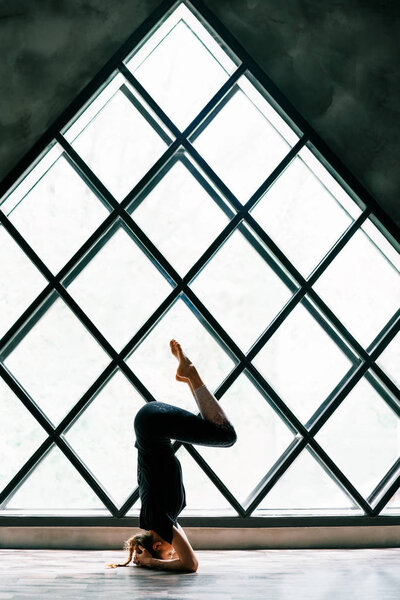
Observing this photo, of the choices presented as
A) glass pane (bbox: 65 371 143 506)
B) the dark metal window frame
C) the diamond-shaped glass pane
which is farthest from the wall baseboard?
the diamond-shaped glass pane

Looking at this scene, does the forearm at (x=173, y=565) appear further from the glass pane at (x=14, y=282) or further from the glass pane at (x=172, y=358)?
the glass pane at (x=14, y=282)

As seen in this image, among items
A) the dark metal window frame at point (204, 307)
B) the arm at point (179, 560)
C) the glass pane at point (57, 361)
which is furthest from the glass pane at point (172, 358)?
the arm at point (179, 560)

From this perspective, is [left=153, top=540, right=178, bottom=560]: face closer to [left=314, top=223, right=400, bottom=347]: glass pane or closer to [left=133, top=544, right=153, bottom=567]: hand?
[left=133, top=544, right=153, bottom=567]: hand

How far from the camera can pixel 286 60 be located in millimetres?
4969

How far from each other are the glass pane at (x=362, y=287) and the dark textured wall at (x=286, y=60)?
363 millimetres

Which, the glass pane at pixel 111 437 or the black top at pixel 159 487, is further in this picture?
the glass pane at pixel 111 437

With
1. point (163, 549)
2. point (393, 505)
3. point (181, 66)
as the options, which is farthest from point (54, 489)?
point (181, 66)

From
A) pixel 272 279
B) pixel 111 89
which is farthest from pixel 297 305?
pixel 111 89

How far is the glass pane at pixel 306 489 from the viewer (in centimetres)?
465

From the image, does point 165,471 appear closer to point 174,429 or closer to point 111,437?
point 174,429

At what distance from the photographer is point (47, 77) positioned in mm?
4859

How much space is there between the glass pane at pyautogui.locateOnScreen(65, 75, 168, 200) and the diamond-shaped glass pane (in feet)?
0.58

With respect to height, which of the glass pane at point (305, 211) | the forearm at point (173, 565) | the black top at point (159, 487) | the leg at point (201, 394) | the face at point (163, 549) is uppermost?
the glass pane at point (305, 211)

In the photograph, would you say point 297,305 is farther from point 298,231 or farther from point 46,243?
point 46,243
